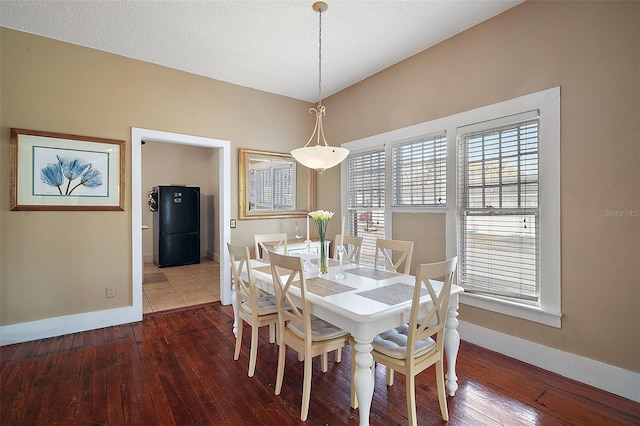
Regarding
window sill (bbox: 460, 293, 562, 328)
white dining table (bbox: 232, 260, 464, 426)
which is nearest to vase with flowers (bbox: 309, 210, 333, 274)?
white dining table (bbox: 232, 260, 464, 426)

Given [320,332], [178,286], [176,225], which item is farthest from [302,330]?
[176,225]

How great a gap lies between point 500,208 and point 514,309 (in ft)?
2.88

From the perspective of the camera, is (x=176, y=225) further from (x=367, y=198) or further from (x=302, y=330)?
(x=302, y=330)

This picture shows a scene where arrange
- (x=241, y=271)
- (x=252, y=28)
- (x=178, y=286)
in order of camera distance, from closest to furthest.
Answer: (x=241, y=271)
(x=252, y=28)
(x=178, y=286)

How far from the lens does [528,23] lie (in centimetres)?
255

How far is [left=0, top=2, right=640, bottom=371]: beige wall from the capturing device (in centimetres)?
215

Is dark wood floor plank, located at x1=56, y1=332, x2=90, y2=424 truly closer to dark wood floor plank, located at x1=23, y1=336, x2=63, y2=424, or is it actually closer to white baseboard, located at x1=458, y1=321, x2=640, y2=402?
dark wood floor plank, located at x1=23, y1=336, x2=63, y2=424

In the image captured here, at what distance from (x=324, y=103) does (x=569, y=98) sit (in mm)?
3179

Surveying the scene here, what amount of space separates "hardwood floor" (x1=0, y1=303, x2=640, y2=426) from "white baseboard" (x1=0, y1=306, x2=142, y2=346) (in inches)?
4.8

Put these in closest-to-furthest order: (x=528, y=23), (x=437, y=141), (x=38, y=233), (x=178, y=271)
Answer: (x=528, y=23)
(x=38, y=233)
(x=437, y=141)
(x=178, y=271)

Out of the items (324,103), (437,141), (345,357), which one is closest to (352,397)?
(345,357)

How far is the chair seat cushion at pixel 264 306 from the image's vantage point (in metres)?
2.53

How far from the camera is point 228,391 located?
7.21 ft

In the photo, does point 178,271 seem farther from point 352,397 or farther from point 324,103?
point 352,397
